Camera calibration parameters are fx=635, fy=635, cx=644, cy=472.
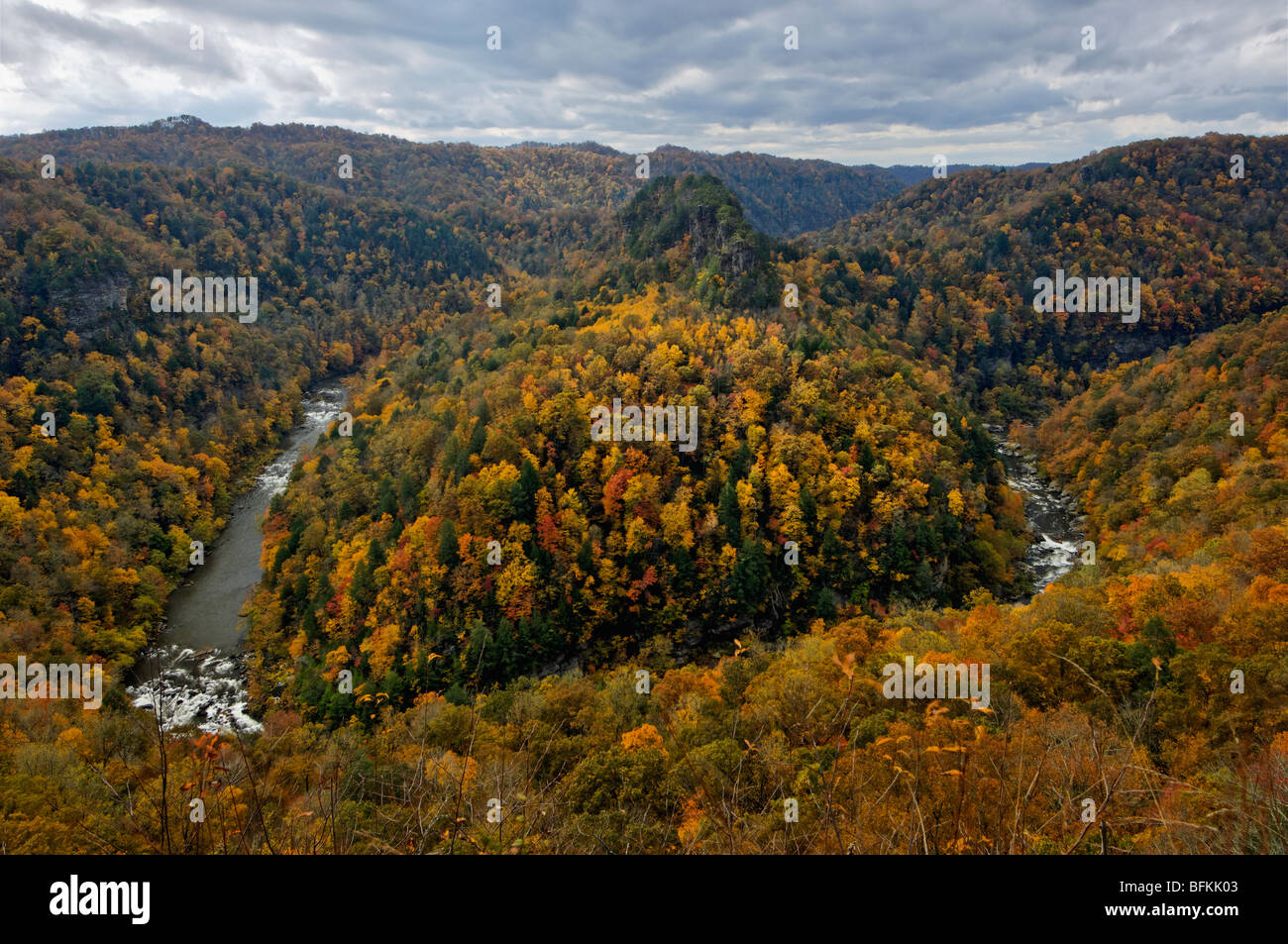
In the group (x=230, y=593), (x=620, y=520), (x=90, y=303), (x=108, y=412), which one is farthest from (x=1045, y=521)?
(x=90, y=303)

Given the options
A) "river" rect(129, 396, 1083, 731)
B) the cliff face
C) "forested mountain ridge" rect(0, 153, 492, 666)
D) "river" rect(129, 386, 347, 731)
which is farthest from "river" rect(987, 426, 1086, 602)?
the cliff face

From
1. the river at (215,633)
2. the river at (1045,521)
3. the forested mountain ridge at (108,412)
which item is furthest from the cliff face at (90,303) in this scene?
the river at (1045,521)

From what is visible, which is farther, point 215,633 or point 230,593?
point 230,593

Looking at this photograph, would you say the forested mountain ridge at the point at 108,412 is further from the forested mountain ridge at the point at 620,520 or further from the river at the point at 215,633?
the forested mountain ridge at the point at 620,520

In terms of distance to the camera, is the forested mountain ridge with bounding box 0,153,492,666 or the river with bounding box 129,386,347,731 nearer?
the river with bounding box 129,386,347,731

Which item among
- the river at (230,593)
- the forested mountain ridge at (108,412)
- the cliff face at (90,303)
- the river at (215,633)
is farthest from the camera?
the cliff face at (90,303)

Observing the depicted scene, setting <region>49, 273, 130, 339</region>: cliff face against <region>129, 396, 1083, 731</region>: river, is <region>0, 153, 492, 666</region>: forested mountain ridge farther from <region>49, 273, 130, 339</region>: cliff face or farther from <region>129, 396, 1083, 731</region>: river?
<region>129, 396, 1083, 731</region>: river

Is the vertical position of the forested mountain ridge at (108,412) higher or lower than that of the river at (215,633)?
higher

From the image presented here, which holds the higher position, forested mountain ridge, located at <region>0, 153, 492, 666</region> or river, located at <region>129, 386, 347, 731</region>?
forested mountain ridge, located at <region>0, 153, 492, 666</region>

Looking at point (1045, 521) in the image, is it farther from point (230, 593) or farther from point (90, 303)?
point (90, 303)
